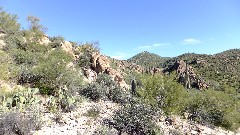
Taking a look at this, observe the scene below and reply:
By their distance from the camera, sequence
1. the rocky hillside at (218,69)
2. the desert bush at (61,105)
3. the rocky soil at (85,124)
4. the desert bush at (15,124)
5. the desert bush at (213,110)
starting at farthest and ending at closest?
1. the rocky hillside at (218,69)
2. the desert bush at (213,110)
3. the desert bush at (61,105)
4. the rocky soil at (85,124)
5. the desert bush at (15,124)

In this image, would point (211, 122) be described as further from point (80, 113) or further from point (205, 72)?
point (205, 72)

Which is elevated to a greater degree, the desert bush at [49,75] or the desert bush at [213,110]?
the desert bush at [49,75]

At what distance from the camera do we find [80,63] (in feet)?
94.1

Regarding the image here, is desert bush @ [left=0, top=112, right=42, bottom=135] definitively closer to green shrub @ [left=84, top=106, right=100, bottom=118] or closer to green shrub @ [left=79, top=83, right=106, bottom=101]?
green shrub @ [left=84, top=106, right=100, bottom=118]

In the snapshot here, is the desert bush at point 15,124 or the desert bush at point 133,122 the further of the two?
the desert bush at point 133,122

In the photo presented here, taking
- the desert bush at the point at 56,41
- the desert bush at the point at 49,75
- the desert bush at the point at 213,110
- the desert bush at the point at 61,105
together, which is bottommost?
the desert bush at the point at 213,110

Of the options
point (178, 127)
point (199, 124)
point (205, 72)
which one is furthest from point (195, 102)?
point (205, 72)

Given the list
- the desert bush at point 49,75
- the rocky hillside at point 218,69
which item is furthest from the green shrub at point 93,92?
the rocky hillside at point 218,69

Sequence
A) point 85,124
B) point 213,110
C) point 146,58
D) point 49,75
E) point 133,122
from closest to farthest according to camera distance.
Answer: point 85,124, point 133,122, point 49,75, point 213,110, point 146,58

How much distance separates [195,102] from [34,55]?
1146cm

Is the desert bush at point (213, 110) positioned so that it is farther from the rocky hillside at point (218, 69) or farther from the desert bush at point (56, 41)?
the rocky hillside at point (218, 69)

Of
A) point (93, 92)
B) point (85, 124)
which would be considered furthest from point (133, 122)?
point (93, 92)

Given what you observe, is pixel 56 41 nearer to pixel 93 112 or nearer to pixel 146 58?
pixel 93 112

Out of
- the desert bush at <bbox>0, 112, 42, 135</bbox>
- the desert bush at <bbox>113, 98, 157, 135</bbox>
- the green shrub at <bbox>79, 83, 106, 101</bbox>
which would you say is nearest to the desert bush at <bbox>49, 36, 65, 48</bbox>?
the green shrub at <bbox>79, 83, 106, 101</bbox>
